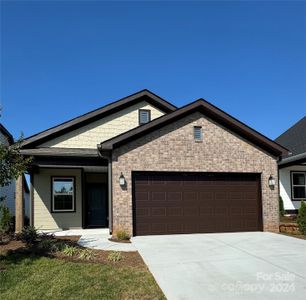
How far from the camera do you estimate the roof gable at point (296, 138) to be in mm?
22725

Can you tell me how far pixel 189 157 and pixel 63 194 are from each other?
6387mm

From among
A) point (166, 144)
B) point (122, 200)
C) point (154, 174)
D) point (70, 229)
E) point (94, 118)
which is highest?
point (94, 118)

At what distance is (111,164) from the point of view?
45.3 feet

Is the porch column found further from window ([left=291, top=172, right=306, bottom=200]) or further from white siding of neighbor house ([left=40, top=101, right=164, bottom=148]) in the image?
window ([left=291, top=172, right=306, bottom=200])

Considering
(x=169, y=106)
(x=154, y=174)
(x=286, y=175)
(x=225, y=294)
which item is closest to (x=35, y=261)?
(x=225, y=294)

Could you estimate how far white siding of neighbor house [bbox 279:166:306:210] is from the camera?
22.1 m

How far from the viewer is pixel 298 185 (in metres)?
22.6

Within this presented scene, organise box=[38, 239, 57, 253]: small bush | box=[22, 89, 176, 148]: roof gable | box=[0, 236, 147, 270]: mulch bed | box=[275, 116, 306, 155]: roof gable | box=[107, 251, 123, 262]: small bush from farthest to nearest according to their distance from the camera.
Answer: box=[275, 116, 306, 155]: roof gable → box=[22, 89, 176, 148]: roof gable → box=[38, 239, 57, 253]: small bush → box=[107, 251, 123, 262]: small bush → box=[0, 236, 147, 270]: mulch bed

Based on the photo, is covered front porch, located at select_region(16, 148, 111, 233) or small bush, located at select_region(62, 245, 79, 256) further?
covered front porch, located at select_region(16, 148, 111, 233)

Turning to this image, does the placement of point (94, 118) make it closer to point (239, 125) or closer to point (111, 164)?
point (111, 164)

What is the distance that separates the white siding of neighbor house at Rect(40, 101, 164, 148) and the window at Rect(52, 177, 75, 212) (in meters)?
1.65

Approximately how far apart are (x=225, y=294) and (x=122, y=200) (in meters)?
7.48

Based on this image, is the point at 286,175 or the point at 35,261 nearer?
the point at 35,261

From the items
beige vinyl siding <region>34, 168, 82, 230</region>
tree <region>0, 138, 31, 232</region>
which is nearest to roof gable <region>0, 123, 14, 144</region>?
beige vinyl siding <region>34, 168, 82, 230</region>
